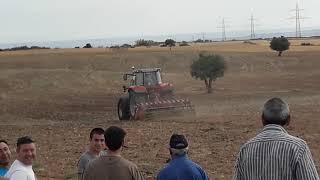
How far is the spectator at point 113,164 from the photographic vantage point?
4.81 metres

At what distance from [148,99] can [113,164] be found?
18263mm

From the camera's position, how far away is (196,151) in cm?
1472

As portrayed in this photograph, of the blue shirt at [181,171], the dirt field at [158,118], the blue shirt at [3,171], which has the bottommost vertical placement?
the dirt field at [158,118]

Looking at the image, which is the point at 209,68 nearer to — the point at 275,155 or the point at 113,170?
the point at 113,170

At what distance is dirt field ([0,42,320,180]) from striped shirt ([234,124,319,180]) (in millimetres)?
7295

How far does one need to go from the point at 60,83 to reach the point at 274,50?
3090cm

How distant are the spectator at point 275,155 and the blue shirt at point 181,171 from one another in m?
0.94

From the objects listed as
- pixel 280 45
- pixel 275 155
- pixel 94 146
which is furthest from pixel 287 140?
pixel 280 45

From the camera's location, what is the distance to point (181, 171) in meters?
5.09

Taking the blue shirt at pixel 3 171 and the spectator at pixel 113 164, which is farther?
the blue shirt at pixel 3 171

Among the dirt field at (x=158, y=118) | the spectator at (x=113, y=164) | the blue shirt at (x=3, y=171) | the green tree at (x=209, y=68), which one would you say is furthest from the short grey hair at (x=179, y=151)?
the green tree at (x=209, y=68)

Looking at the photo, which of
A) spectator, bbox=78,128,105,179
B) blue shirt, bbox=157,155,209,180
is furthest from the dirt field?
blue shirt, bbox=157,155,209,180

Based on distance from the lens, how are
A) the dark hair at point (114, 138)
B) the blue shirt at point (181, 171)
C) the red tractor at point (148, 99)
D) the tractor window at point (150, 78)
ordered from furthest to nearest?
1. the tractor window at point (150, 78)
2. the red tractor at point (148, 99)
3. the blue shirt at point (181, 171)
4. the dark hair at point (114, 138)

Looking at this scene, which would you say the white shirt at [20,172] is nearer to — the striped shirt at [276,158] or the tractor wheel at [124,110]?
the striped shirt at [276,158]
